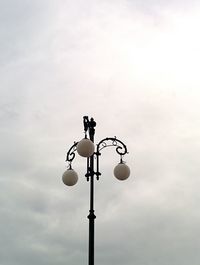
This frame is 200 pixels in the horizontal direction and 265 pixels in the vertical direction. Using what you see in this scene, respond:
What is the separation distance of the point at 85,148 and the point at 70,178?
1500 millimetres

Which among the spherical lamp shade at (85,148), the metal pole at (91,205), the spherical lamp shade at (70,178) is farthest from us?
the spherical lamp shade at (70,178)

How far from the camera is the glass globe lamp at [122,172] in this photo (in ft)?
55.5

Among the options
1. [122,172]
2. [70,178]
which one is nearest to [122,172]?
[122,172]

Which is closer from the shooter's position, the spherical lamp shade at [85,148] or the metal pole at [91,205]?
the metal pole at [91,205]

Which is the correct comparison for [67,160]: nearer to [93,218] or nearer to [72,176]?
[72,176]

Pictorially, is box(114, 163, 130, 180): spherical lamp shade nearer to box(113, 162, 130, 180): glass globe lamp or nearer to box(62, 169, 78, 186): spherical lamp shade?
box(113, 162, 130, 180): glass globe lamp

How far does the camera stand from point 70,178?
1692cm

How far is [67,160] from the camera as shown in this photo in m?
17.5

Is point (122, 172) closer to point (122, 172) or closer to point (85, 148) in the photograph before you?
point (122, 172)

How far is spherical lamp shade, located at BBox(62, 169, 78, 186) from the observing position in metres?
16.9

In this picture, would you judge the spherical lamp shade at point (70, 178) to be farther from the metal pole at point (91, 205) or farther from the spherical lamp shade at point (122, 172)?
the spherical lamp shade at point (122, 172)

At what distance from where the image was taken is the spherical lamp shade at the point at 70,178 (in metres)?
16.9

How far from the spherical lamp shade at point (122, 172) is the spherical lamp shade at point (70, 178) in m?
1.29

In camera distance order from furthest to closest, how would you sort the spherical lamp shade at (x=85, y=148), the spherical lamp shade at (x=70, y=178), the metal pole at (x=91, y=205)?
1. the spherical lamp shade at (x=70, y=178)
2. the spherical lamp shade at (x=85, y=148)
3. the metal pole at (x=91, y=205)
